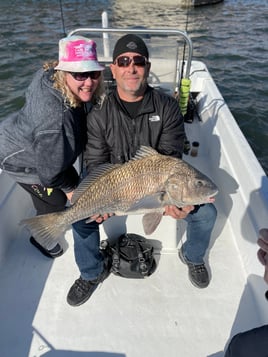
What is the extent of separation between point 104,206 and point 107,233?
0.83 meters

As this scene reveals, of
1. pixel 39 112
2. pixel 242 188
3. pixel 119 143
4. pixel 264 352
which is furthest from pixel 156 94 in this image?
pixel 264 352

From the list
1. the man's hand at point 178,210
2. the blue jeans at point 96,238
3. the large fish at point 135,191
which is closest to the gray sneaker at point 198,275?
the blue jeans at point 96,238

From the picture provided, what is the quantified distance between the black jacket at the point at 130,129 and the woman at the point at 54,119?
0.12 meters

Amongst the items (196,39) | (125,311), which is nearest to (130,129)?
(125,311)

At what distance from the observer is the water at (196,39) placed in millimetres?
8281

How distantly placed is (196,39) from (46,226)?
14.7 meters

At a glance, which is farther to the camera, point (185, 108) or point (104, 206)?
Answer: point (185, 108)

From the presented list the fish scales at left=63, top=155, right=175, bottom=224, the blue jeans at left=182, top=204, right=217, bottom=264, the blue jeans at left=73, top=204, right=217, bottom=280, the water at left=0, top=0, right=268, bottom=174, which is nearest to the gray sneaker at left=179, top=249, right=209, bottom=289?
the blue jeans at left=182, top=204, right=217, bottom=264

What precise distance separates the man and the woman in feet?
0.51

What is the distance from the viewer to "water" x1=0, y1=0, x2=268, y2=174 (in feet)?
27.2

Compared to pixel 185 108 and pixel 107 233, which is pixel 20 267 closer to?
pixel 107 233

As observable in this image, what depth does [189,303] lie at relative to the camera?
2.64m

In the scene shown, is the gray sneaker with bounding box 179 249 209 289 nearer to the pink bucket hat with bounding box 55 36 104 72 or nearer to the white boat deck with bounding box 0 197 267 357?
the white boat deck with bounding box 0 197 267 357

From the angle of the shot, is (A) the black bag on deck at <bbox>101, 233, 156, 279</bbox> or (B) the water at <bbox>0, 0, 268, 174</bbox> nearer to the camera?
(A) the black bag on deck at <bbox>101, 233, 156, 279</bbox>
